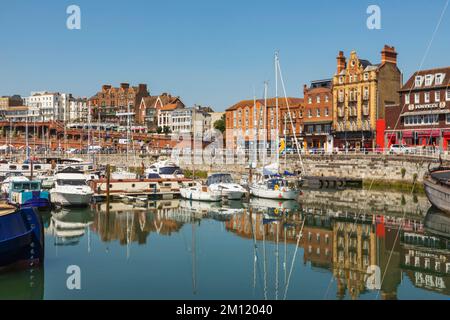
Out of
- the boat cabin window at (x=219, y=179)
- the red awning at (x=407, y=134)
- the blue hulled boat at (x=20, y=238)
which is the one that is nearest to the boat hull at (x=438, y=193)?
the boat cabin window at (x=219, y=179)

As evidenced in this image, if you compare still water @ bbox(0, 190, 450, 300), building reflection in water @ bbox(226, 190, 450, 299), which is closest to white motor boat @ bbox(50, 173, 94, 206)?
still water @ bbox(0, 190, 450, 300)

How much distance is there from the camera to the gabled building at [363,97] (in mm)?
78125

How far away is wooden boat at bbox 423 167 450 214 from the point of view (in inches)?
1515

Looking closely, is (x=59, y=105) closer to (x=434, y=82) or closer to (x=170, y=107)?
(x=170, y=107)

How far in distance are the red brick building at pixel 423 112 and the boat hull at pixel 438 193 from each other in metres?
27.5

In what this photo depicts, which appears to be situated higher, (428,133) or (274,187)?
(428,133)

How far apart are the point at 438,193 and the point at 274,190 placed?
15007 millimetres

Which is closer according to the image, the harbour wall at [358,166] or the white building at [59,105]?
the harbour wall at [358,166]

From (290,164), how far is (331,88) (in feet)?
64.2

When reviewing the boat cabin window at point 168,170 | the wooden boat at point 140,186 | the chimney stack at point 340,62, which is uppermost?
the chimney stack at point 340,62

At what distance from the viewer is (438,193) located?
130ft

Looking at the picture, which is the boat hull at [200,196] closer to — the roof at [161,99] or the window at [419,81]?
the window at [419,81]

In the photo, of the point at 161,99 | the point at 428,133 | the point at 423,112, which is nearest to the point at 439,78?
the point at 423,112
